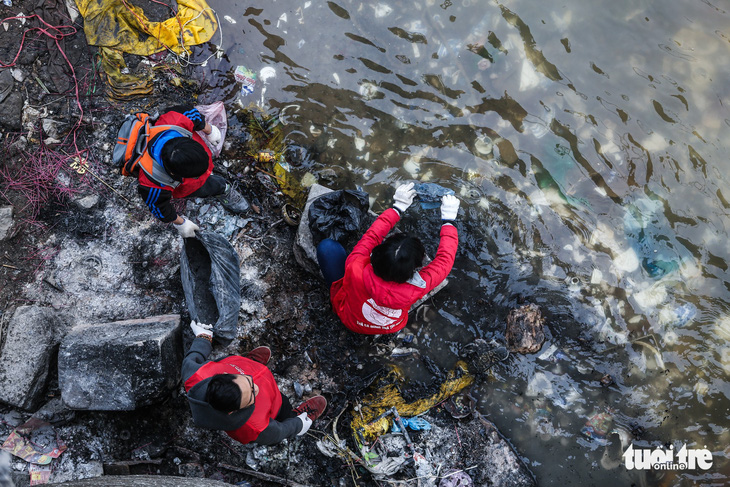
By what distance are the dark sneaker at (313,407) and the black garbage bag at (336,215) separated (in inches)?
54.4

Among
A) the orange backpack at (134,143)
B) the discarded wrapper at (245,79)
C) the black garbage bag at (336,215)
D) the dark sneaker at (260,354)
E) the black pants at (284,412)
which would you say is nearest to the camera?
the orange backpack at (134,143)

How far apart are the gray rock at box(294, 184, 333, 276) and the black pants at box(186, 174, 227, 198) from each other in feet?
2.57

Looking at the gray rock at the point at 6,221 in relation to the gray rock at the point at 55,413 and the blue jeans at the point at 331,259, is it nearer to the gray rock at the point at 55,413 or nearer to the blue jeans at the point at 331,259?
the gray rock at the point at 55,413

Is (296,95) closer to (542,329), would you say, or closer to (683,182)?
(542,329)

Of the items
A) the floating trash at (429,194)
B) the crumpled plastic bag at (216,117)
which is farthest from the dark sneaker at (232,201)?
the floating trash at (429,194)

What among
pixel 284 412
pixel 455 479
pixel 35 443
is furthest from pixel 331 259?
pixel 35 443

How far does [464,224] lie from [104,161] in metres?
3.58

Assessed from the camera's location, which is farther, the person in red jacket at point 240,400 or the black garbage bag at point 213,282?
the black garbage bag at point 213,282

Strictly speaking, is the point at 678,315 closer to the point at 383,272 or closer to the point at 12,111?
the point at 383,272

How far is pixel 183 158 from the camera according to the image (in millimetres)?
3008

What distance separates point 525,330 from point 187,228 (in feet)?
10.4

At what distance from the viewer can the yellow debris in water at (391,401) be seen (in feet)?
12.6

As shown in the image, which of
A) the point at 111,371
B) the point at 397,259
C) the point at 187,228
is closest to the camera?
the point at 397,259

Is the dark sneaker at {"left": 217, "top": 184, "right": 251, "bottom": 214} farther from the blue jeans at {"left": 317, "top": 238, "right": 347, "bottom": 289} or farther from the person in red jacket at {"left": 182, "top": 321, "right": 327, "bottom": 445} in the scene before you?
the person in red jacket at {"left": 182, "top": 321, "right": 327, "bottom": 445}
